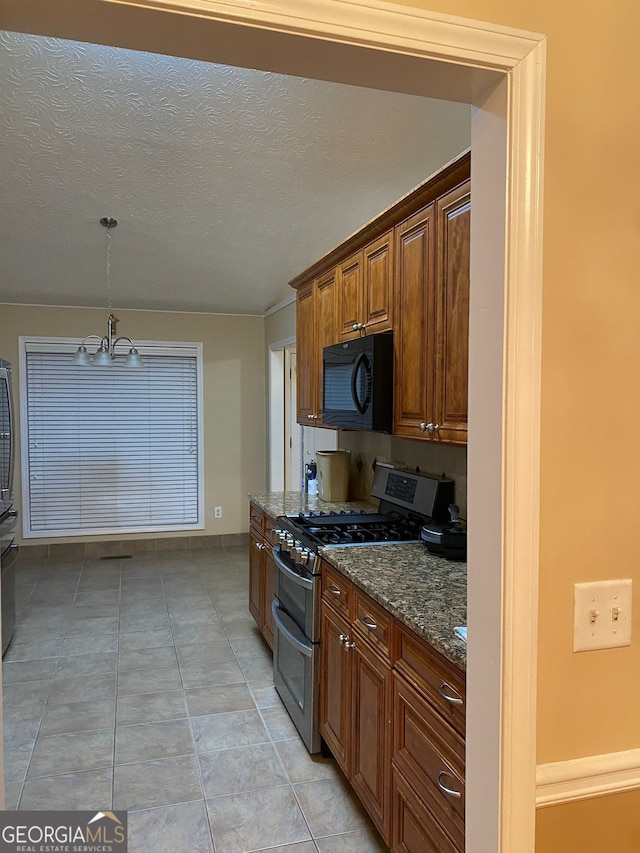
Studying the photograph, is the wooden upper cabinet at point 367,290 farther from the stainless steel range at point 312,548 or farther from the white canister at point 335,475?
the white canister at point 335,475

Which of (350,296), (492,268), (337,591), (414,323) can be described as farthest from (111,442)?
(492,268)

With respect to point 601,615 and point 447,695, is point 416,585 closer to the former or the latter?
point 447,695

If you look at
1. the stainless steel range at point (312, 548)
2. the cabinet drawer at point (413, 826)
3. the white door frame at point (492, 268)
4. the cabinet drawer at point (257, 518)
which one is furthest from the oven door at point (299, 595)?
the white door frame at point (492, 268)

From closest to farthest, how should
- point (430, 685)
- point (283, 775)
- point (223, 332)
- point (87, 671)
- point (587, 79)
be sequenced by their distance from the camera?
point (587, 79)
point (430, 685)
point (283, 775)
point (87, 671)
point (223, 332)

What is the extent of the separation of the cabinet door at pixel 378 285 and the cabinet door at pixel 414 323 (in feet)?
0.25

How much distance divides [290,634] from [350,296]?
5.52 ft

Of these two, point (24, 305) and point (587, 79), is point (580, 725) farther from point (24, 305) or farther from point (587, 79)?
point (24, 305)

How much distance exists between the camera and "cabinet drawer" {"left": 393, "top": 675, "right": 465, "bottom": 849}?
1.48 m

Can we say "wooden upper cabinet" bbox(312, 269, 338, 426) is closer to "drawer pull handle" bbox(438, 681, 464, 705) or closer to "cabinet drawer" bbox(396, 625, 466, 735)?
"cabinet drawer" bbox(396, 625, 466, 735)

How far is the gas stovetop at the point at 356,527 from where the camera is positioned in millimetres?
2572

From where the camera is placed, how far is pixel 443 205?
6.83 ft

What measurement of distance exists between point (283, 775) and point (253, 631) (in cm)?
164

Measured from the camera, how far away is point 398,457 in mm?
3184

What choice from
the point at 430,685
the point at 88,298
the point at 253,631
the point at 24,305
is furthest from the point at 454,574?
the point at 24,305
